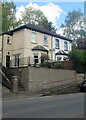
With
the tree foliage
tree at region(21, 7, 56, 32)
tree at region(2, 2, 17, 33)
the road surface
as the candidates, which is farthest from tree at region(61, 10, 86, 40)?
the road surface

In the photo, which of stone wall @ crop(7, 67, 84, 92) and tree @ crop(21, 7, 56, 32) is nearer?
stone wall @ crop(7, 67, 84, 92)

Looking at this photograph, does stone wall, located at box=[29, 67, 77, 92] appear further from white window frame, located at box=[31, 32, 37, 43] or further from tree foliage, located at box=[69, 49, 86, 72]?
white window frame, located at box=[31, 32, 37, 43]

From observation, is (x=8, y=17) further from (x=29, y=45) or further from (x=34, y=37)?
(x=29, y=45)

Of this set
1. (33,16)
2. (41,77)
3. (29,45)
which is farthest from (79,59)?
(33,16)

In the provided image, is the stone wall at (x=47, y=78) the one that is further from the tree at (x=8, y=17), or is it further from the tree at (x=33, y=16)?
the tree at (x=33, y=16)

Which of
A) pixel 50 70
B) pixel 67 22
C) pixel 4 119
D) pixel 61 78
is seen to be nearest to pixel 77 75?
pixel 61 78

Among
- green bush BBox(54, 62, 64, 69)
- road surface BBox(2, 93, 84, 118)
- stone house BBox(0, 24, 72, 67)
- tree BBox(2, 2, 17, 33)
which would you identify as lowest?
road surface BBox(2, 93, 84, 118)

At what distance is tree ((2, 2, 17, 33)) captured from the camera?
39.0m

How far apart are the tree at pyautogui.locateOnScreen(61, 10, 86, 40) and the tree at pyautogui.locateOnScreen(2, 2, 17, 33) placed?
926 inches

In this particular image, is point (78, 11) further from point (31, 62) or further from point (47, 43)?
point (31, 62)

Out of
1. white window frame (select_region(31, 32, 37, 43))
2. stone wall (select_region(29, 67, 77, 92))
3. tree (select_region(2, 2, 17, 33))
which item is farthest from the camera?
tree (select_region(2, 2, 17, 33))

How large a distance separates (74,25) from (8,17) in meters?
28.0

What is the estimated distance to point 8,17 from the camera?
4266 centimetres

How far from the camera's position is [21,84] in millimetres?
21812
